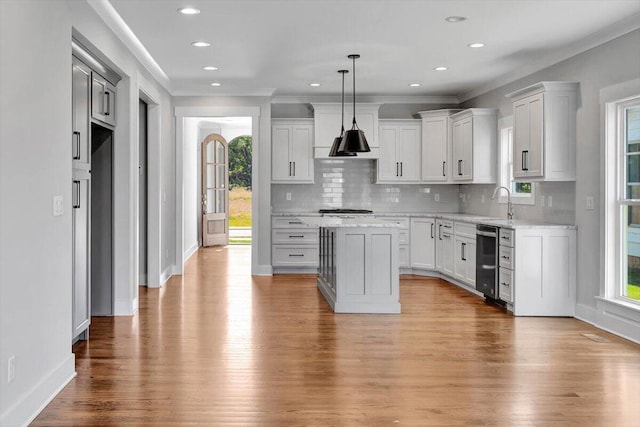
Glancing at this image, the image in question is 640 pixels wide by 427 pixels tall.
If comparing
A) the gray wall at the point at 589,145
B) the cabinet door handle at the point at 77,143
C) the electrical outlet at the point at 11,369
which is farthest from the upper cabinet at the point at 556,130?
the electrical outlet at the point at 11,369

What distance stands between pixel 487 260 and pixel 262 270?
134 inches

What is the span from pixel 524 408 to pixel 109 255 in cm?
396

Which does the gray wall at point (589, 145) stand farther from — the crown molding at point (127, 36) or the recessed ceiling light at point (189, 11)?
the crown molding at point (127, 36)

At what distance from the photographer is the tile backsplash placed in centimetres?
900

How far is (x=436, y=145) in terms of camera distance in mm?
8516

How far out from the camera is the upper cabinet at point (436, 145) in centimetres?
839

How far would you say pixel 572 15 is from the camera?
4.80m

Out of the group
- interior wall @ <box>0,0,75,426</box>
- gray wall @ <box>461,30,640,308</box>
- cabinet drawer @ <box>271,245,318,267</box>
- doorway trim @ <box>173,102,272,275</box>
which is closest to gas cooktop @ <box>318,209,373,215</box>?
cabinet drawer @ <box>271,245,318,267</box>

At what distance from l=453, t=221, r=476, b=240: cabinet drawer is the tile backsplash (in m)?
1.57

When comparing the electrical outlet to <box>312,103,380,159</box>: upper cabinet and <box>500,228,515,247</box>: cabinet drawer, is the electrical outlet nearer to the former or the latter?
<box>500,228,515,247</box>: cabinet drawer

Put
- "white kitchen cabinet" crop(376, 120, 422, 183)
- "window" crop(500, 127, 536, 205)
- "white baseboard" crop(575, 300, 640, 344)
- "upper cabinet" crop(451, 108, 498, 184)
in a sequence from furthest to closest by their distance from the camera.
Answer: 1. "white kitchen cabinet" crop(376, 120, 422, 183)
2. "upper cabinet" crop(451, 108, 498, 184)
3. "window" crop(500, 127, 536, 205)
4. "white baseboard" crop(575, 300, 640, 344)

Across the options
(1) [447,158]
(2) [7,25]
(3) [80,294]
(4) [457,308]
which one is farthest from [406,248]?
(2) [7,25]

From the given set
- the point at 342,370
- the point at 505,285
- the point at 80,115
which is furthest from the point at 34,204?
the point at 505,285

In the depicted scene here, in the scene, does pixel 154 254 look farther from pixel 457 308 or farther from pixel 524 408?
pixel 524 408
